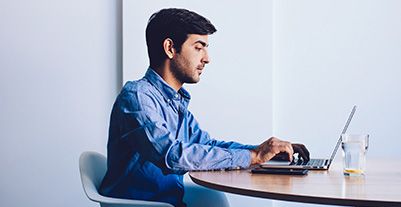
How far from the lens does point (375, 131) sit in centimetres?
346

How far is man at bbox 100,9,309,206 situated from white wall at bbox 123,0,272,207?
3.17 feet

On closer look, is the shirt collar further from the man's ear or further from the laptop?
the laptop

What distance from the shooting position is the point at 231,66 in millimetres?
3488

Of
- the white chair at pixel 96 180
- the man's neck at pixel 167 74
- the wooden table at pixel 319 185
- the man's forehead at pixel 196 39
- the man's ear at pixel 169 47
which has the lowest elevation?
the white chair at pixel 96 180

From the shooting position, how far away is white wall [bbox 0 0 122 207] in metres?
3.51

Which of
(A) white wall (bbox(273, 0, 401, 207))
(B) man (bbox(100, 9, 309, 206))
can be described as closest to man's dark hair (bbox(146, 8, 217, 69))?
(B) man (bbox(100, 9, 309, 206))

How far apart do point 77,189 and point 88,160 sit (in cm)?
133

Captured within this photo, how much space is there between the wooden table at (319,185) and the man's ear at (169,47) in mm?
559

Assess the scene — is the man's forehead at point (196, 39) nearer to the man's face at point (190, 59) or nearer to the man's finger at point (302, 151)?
the man's face at point (190, 59)

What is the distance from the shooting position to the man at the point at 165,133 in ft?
6.21

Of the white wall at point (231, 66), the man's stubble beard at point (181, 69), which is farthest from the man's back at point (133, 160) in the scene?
the white wall at point (231, 66)

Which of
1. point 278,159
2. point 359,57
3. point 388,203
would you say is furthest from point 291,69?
point 388,203

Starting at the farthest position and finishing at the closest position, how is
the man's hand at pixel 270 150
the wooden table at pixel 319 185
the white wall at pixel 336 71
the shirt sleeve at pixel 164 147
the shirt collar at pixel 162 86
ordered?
the white wall at pixel 336 71
the shirt collar at pixel 162 86
the man's hand at pixel 270 150
the shirt sleeve at pixel 164 147
the wooden table at pixel 319 185

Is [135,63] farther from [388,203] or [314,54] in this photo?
[388,203]
